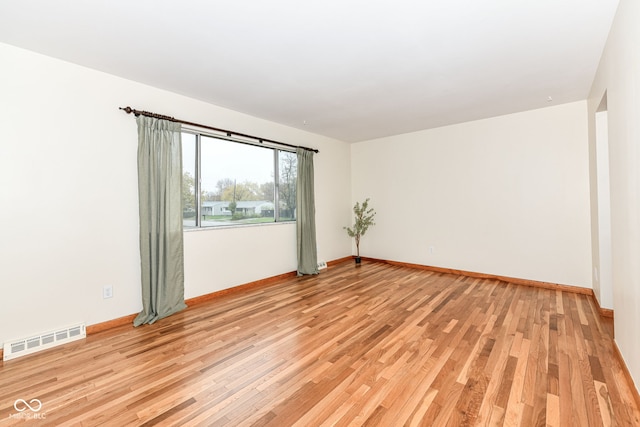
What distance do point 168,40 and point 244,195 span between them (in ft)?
7.29

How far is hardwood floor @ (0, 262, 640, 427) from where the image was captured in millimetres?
1605

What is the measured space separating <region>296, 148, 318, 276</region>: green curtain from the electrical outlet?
8.50 feet

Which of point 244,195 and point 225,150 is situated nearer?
point 225,150

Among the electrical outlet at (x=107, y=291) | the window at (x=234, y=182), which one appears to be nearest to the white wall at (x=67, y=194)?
the electrical outlet at (x=107, y=291)

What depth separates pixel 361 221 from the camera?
18.9 ft

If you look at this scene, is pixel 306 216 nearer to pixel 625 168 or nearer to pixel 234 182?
pixel 234 182

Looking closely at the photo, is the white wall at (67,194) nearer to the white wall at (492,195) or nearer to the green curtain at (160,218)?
the green curtain at (160,218)

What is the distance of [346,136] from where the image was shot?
5.46m

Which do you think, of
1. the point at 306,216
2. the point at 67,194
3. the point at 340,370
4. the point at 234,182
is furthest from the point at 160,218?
the point at 340,370

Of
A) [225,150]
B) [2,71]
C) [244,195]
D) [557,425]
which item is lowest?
[557,425]

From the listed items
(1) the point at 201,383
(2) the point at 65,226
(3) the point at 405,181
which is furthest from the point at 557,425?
(3) the point at 405,181

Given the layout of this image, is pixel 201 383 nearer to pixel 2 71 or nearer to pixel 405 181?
pixel 2 71

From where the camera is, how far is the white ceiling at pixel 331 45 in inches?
74.5

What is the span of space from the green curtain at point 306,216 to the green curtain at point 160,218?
76.8 inches
